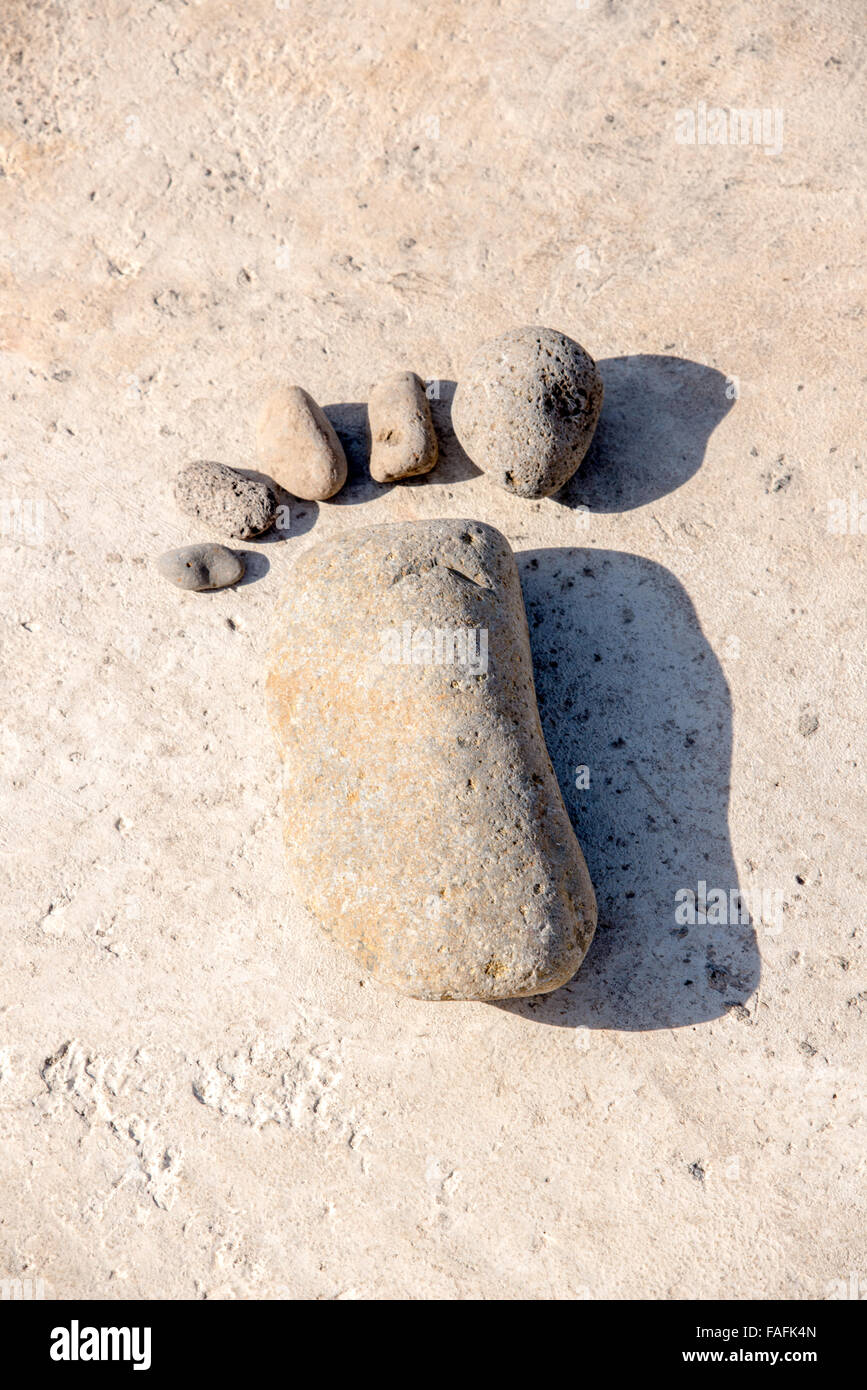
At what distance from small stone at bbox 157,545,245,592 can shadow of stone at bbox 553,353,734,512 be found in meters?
1.50

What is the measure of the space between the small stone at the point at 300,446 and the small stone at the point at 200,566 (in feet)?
1.40

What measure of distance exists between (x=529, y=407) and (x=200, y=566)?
5.10ft

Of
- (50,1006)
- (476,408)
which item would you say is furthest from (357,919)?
(476,408)

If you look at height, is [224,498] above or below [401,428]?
below

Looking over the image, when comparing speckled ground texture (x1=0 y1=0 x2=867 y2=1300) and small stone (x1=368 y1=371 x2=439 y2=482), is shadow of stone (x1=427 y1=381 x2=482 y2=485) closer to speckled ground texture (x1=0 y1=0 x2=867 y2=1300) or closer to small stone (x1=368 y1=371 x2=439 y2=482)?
speckled ground texture (x1=0 y1=0 x2=867 y2=1300)

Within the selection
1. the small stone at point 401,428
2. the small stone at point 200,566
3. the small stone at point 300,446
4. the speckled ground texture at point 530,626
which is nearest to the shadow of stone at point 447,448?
the speckled ground texture at point 530,626

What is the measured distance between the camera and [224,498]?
4754mm

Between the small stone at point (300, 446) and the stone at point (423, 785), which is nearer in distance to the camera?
the stone at point (423, 785)

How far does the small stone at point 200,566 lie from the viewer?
471 centimetres

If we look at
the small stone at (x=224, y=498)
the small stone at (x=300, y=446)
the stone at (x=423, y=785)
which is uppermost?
the small stone at (x=300, y=446)

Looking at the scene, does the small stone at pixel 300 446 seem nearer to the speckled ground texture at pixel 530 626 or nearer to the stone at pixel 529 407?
the speckled ground texture at pixel 530 626

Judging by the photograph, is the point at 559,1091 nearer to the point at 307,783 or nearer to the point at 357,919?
the point at 357,919

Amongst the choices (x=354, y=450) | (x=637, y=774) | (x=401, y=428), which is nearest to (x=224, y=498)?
→ (x=354, y=450)

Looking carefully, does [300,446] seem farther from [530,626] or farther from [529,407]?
[530,626]
